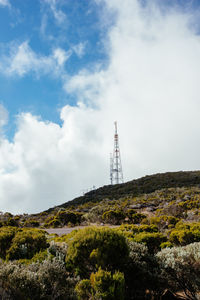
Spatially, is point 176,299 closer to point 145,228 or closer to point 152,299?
point 152,299

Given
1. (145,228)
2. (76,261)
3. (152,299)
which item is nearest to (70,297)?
(76,261)

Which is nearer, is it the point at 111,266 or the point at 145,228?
the point at 111,266

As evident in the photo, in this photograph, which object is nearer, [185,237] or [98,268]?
[98,268]

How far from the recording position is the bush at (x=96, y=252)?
562 cm

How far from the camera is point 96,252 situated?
5.57m

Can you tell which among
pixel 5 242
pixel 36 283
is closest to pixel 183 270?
pixel 36 283

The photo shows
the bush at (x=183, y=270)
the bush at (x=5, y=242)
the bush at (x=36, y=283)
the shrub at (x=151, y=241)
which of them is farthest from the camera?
the shrub at (x=151, y=241)

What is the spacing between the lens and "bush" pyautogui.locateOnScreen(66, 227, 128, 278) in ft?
18.4

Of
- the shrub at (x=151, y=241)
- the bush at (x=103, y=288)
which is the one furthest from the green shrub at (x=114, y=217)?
the bush at (x=103, y=288)

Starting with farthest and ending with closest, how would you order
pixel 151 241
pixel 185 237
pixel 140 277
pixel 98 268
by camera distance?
pixel 185 237 → pixel 151 241 → pixel 140 277 → pixel 98 268

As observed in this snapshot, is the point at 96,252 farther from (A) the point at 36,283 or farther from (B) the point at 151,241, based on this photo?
(B) the point at 151,241

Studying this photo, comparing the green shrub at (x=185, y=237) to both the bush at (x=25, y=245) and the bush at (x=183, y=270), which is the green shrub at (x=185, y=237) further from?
the bush at (x=25, y=245)

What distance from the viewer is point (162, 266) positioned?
19.4ft

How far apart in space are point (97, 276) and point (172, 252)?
8.68 ft
